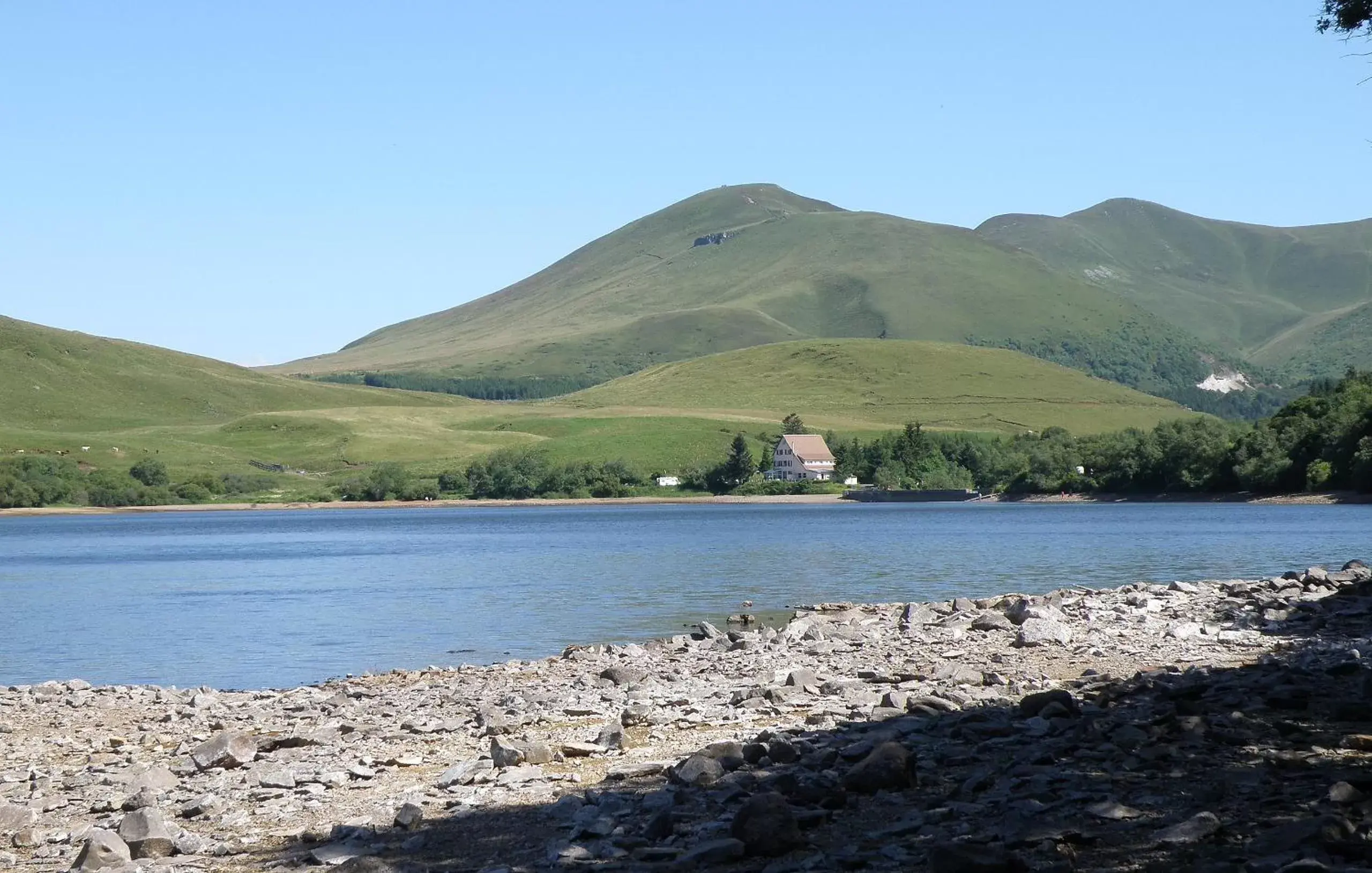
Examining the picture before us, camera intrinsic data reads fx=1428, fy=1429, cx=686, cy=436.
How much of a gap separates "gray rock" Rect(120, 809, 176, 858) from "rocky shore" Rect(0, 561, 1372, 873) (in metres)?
0.02

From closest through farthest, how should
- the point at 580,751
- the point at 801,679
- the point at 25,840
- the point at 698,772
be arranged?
the point at 25,840 < the point at 698,772 < the point at 580,751 < the point at 801,679

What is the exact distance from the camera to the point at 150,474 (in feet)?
596

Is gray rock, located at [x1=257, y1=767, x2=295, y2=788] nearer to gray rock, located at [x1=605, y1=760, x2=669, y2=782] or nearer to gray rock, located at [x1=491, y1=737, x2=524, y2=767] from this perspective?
gray rock, located at [x1=491, y1=737, x2=524, y2=767]

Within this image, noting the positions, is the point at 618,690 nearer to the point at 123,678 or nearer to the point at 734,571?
the point at 123,678

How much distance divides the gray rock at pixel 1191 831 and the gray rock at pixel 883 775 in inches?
97.1

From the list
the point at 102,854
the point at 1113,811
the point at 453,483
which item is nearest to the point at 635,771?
the point at 102,854

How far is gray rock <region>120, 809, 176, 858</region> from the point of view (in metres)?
11.2

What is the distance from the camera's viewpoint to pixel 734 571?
53.5m

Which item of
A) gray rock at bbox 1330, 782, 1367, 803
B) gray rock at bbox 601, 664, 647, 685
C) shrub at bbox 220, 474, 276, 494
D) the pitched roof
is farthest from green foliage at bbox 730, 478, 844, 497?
gray rock at bbox 1330, 782, 1367, 803

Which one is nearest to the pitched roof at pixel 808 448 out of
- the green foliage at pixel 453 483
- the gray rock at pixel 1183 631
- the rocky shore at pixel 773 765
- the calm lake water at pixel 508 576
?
the green foliage at pixel 453 483

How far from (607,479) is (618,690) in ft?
501

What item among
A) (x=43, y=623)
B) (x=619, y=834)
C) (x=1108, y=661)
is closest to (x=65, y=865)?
(x=619, y=834)

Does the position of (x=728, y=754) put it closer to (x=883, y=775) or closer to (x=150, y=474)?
(x=883, y=775)

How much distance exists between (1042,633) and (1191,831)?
12810mm
